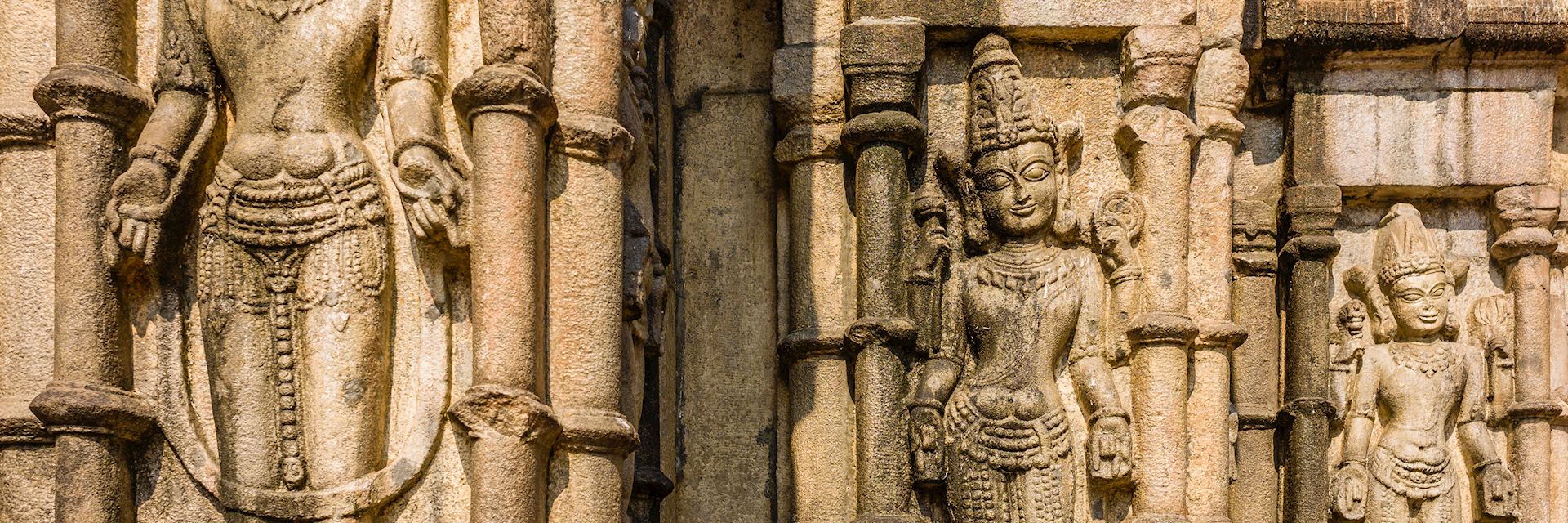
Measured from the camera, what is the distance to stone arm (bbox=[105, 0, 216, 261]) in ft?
23.9

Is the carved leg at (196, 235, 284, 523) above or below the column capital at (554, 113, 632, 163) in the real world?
below

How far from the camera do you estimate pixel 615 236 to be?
24.6 ft

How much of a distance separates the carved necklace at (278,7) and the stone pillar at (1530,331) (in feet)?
20.8

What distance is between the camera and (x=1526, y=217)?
1080 cm

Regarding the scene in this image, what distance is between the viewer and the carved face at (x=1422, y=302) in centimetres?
1066

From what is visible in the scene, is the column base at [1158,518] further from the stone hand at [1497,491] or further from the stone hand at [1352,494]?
the stone hand at [1497,491]

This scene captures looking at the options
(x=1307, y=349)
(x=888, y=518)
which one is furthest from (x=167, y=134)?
(x=1307, y=349)

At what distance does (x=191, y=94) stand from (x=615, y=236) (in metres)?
1.57

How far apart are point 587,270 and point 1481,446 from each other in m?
5.31

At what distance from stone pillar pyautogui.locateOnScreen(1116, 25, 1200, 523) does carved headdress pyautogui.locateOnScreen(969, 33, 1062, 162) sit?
0.42 metres

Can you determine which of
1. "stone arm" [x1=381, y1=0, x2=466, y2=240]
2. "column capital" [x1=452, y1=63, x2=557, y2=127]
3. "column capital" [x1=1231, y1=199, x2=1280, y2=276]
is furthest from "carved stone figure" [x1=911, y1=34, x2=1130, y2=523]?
"stone arm" [x1=381, y1=0, x2=466, y2=240]

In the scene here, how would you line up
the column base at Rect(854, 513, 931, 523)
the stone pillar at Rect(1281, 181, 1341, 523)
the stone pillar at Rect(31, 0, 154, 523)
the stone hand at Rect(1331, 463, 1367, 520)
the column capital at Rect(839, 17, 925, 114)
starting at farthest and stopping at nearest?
the stone hand at Rect(1331, 463, 1367, 520) → the stone pillar at Rect(1281, 181, 1341, 523) → the column capital at Rect(839, 17, 925, 114) → the column base at Rect(854, 513, 931, 523) → the stone pillar at Rect(31, 0, 154, 523)

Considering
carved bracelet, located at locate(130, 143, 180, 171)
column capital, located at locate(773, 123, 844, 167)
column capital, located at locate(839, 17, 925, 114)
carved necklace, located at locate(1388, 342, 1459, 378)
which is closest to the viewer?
carved bracelet, located at locate(130, 143, 180, 171)

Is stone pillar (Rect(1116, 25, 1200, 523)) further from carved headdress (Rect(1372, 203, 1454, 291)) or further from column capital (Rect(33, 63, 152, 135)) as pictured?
column capital (Rect(33, 63, 152, 135))
